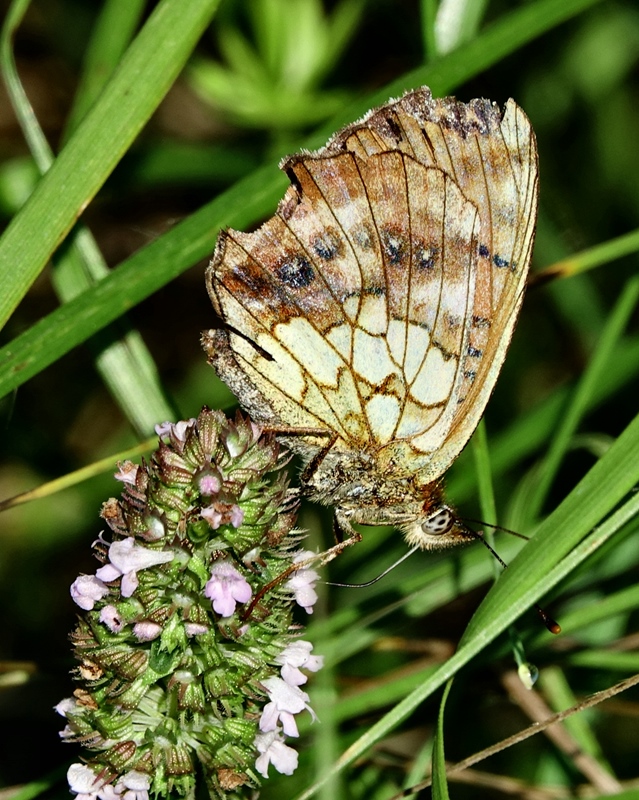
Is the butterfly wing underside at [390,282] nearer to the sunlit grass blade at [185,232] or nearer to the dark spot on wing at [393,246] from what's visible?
the dark spot on wing at [393,246]

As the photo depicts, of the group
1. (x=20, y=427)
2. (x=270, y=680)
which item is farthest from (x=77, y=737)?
(x=20, y=427)

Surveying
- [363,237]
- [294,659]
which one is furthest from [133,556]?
[363,237]

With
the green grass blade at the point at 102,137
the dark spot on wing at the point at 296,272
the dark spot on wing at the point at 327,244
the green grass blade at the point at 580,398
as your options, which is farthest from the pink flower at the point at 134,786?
the green grass blade at the point at 580,398

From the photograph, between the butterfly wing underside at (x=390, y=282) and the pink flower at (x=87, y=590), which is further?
the butterfly wing underside at (x=390, y=282)

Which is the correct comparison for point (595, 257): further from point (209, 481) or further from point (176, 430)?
point (209, 481)

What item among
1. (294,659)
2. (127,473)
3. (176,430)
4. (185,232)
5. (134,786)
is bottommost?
(134,786)

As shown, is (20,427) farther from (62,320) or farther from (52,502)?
(62,320)
